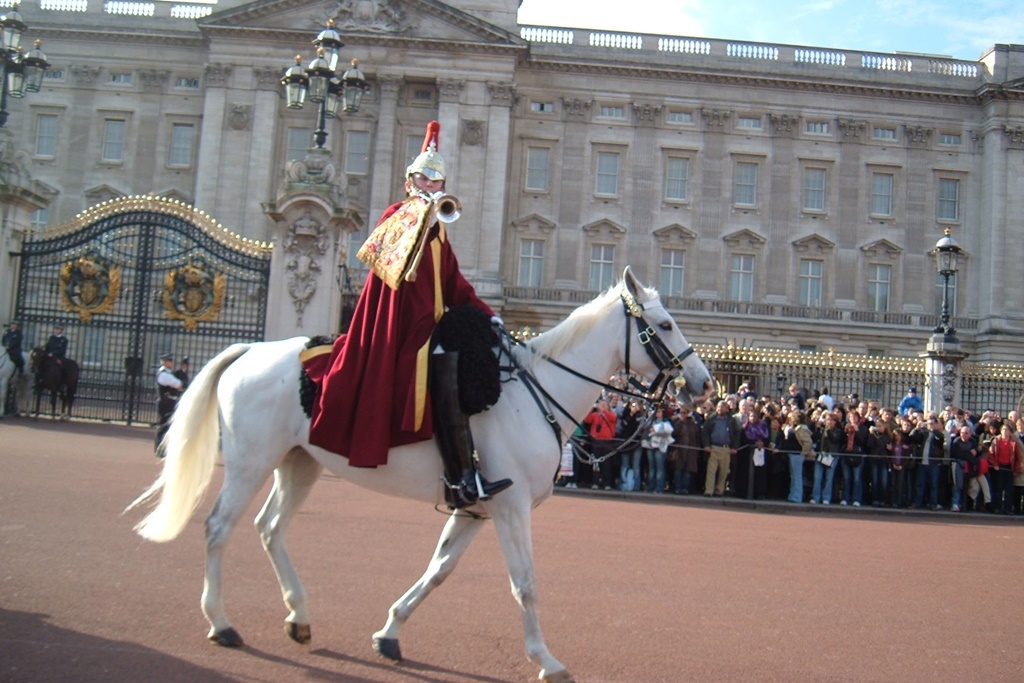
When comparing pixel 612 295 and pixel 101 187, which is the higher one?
pixel 101 187

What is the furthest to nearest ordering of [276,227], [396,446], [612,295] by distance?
[276,227] < [612,295] < [396,446]

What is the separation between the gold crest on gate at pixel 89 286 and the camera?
723 inches

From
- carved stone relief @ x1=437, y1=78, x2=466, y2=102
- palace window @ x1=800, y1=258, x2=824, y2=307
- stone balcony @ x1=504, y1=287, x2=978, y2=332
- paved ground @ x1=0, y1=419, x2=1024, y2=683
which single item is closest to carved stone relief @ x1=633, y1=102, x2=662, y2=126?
carved stone relief @ x1=437, y1=78, x2=466, y2=102

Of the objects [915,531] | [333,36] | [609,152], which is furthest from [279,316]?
[609,152]

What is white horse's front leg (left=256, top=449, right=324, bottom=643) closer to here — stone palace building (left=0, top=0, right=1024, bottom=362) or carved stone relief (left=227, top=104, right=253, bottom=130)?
stone palace building (left=0, top=0, right=1024, bottom=362)

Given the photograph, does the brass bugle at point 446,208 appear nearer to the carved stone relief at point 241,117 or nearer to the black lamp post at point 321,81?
the black lamp post at point 321,81

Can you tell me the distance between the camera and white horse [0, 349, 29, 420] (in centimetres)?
1828

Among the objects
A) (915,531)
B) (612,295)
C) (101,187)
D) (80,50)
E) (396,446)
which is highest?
(80,50)

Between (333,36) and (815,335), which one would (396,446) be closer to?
(333,36)

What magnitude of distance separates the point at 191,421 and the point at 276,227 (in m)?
10.8

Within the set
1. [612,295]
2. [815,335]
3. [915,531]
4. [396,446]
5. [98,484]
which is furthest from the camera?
[815,335]

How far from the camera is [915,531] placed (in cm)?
1373

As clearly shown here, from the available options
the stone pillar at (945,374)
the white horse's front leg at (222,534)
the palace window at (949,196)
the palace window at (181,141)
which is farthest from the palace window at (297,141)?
the white horse's front leg at (222,534)

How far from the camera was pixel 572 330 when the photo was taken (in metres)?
5.96
